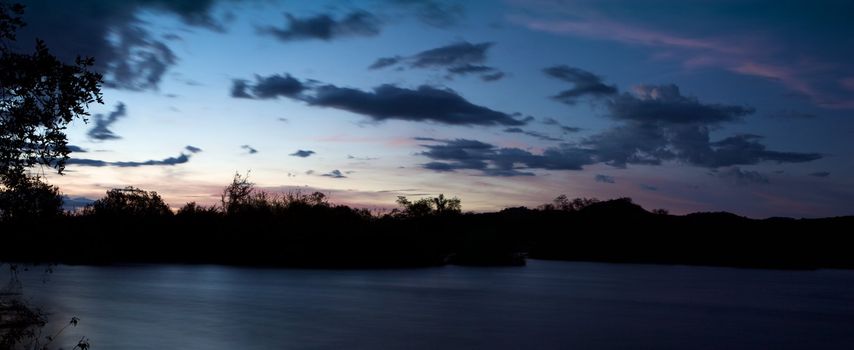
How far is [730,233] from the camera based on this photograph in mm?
144250

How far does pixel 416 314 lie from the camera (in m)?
38.4

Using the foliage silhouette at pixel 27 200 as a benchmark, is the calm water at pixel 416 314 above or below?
below

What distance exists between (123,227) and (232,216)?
14471mm

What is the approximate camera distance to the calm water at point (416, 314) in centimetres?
2838

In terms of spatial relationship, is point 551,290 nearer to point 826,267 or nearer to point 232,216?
point 232,216

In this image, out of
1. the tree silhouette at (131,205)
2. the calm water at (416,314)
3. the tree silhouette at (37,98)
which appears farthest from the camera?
the tree silhouette at (131,205)

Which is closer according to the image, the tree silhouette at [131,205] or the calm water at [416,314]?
the calm water at [416,314]

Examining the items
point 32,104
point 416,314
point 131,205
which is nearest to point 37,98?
point 32,104

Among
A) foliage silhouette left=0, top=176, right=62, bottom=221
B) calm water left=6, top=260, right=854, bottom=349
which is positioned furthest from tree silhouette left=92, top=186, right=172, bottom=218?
foliage silhouette left=0, top=176, right=62, bottom=221

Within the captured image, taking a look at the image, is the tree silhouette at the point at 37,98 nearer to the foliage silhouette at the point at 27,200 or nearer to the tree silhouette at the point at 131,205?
the foliage silhouette at the point at 27,200

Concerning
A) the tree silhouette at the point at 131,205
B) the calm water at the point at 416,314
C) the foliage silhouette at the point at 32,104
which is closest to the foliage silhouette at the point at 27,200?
the foliage silhouette at the point at 32,104

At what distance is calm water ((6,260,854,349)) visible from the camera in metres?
28.4

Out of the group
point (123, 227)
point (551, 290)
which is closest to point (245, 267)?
point (123, 227)

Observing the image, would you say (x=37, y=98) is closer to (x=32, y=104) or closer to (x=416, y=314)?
(x=32, y=104)
